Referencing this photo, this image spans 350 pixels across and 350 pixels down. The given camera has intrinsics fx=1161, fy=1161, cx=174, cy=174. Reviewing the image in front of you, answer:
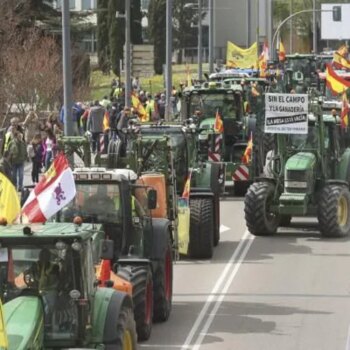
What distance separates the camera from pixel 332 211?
2123cm

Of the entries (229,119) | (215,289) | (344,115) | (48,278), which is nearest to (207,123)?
(229,119)

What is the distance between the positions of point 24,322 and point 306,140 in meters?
14.1

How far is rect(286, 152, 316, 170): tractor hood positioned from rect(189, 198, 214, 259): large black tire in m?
2.94

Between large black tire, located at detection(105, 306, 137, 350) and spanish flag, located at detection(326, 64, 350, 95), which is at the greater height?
spanish flag, located at detection(326, 64, 350, 95)

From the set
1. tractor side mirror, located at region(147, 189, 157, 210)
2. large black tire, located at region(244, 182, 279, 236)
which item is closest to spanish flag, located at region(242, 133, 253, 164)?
large black tire, located at region(244, 182, 279, 236)

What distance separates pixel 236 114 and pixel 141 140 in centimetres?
1123

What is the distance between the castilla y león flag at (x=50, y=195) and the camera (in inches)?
431

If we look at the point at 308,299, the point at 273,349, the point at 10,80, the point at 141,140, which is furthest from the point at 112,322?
the point at 10,80

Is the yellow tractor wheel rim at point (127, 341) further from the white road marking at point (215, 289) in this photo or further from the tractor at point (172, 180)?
the tractor at point (172, 180)

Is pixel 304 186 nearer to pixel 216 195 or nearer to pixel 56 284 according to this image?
pixel 216 195

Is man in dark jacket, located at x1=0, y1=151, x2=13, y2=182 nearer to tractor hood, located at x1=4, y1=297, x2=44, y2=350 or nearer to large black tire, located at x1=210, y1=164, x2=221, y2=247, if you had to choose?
large black tire, located at x1=210, y1=164, x2=221, y2=247

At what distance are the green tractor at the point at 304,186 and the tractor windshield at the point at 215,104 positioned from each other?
6773 millimetres

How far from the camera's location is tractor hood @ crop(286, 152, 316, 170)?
2152 cm

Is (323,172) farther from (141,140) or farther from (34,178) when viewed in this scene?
(34,178)
